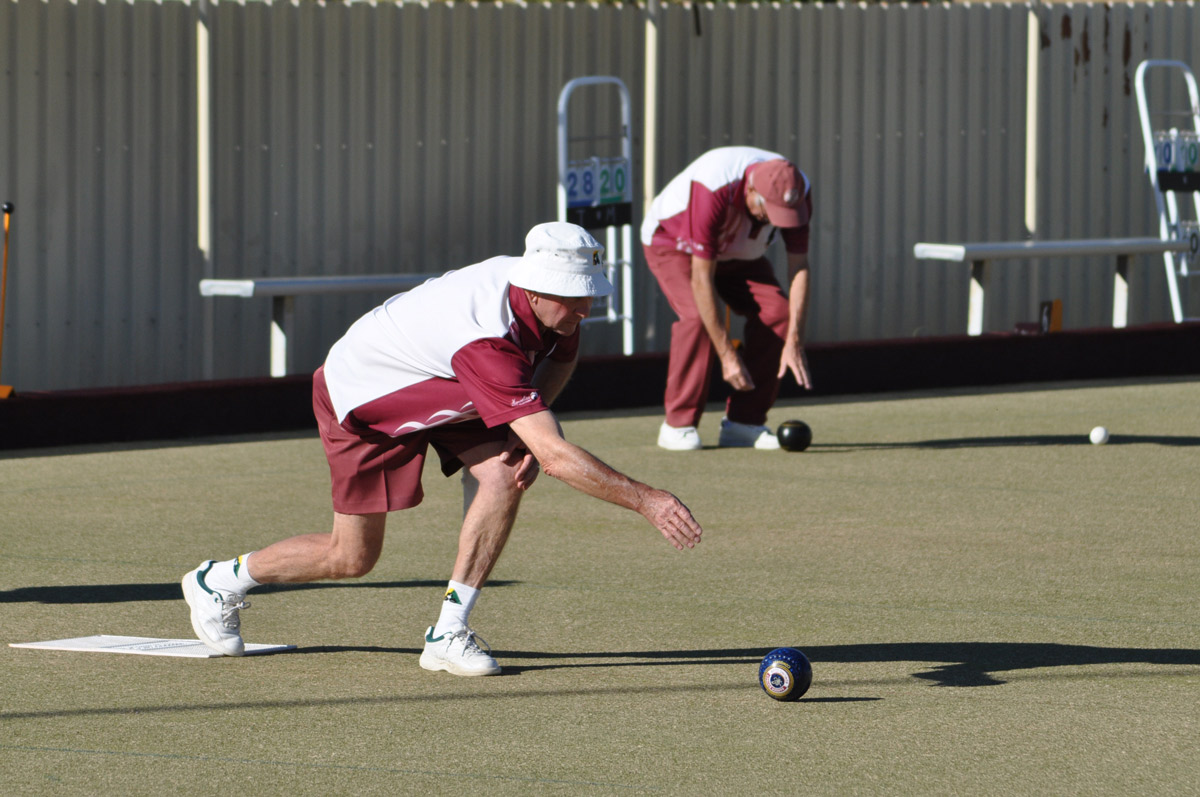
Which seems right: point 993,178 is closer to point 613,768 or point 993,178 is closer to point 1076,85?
point 1076,85

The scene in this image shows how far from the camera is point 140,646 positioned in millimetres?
5535

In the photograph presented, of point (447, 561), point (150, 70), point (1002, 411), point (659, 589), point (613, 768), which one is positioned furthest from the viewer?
point (1002, 411)

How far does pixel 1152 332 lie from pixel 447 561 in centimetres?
718

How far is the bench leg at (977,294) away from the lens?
1234cm

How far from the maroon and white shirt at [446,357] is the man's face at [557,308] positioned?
0.03m

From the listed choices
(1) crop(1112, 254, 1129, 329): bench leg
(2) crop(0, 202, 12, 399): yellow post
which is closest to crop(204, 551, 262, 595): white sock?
(2) crop(0, 202, 12, 399): yellow post

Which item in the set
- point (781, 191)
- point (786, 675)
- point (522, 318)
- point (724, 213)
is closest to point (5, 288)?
point (724, 213)

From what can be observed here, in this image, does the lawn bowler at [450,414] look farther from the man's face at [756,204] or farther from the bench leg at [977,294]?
the bench leg at [977,294]

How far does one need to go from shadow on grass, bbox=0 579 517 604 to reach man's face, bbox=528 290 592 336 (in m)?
1.72

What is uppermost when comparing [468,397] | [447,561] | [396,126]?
[396,126]

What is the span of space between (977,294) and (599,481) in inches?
321

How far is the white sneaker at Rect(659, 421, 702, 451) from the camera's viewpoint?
955 centimetres

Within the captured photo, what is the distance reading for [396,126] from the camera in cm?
1130

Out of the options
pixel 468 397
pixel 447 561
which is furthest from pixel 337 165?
pixel 468 397
